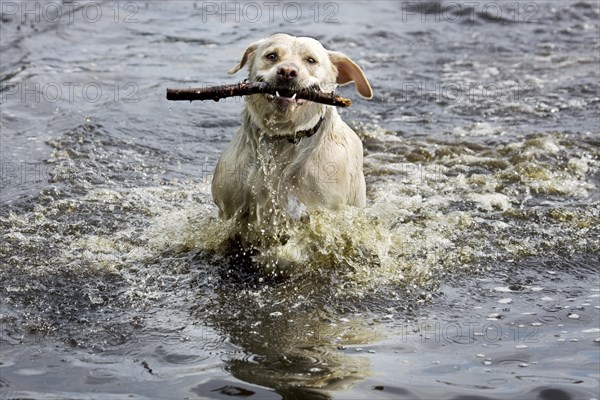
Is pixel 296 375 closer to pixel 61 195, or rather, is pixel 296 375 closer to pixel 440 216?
pixel 440 216

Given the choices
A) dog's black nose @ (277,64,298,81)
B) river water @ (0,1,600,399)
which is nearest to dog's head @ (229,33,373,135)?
dog's black nose @ (277,64,298,81)

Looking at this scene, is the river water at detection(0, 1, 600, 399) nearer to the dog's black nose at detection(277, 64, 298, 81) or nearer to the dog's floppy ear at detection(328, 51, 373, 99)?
the dog's floppy ear at detection(328, 51, 373, 99)

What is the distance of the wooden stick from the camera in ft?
21.2

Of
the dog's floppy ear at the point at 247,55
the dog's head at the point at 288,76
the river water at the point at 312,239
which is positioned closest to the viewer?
the river water at the point at 312,239

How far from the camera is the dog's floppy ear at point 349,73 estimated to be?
714 cm

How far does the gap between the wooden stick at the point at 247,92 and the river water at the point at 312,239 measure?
1.01 metres

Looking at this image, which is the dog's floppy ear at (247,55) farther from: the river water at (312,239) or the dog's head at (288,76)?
the river water at (312,239)

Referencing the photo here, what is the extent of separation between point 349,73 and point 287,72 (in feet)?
3.30

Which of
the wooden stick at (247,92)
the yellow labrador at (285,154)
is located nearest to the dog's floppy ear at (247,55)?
the yellow labrador at (285,154)

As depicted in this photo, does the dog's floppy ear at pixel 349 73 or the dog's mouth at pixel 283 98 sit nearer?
the dog's mouth at pixel 283 98

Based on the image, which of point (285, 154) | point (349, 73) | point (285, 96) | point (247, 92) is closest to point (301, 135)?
point (285, 154)

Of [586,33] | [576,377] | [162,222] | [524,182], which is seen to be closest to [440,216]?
[524,182]

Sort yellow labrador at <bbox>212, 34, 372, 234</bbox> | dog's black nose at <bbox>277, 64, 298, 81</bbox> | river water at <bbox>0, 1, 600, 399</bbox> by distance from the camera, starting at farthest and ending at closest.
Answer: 1. yellow labrador at <bbox>212, 34, 372, 234</bbox>
2. dog's black nose at <bbox>277, 64, 298, 81</bbox>
3. river water at <bbox>0, 1, 600, 399</bbox>

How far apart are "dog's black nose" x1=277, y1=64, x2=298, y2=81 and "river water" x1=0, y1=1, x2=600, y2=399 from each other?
1264 mm
